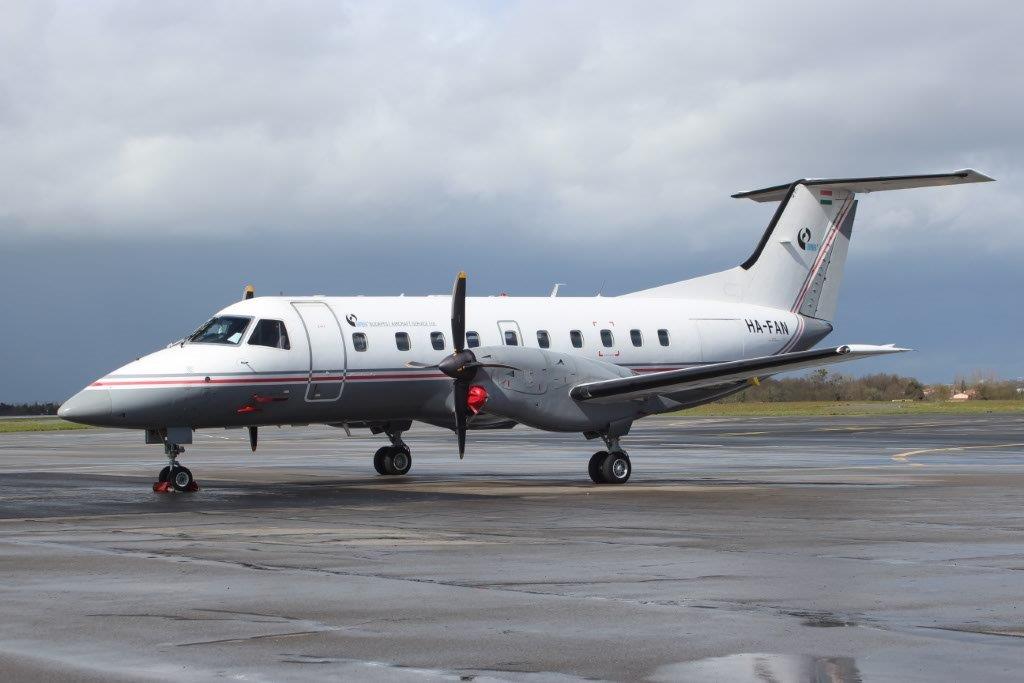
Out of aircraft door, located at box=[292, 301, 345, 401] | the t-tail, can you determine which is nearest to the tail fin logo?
the t-tail

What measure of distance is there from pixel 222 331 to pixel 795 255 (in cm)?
1334

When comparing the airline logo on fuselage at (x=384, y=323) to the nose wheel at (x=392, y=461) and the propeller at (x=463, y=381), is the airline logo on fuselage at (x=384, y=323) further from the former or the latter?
the nose wheel at (x=392, y=461)

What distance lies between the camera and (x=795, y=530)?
15.8 meters

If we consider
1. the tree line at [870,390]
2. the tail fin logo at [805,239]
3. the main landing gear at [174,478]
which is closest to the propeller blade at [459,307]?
the main landing gear at [174,478]

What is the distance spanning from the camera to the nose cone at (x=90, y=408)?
70.6ft

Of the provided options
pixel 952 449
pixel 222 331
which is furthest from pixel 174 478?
pixel 952 449

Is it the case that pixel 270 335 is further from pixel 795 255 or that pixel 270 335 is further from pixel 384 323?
pixel 795 255

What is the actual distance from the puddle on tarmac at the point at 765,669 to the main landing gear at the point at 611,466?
16.0m

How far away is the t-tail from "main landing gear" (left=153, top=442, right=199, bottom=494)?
11.3m

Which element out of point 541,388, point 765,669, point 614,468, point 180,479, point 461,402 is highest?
point 541,388

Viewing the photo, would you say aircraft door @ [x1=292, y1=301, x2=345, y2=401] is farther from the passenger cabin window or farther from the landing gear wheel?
the landing gear wheel

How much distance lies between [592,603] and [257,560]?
4094mm

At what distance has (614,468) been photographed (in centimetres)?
2433

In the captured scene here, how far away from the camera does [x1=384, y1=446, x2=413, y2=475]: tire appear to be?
2719cm
